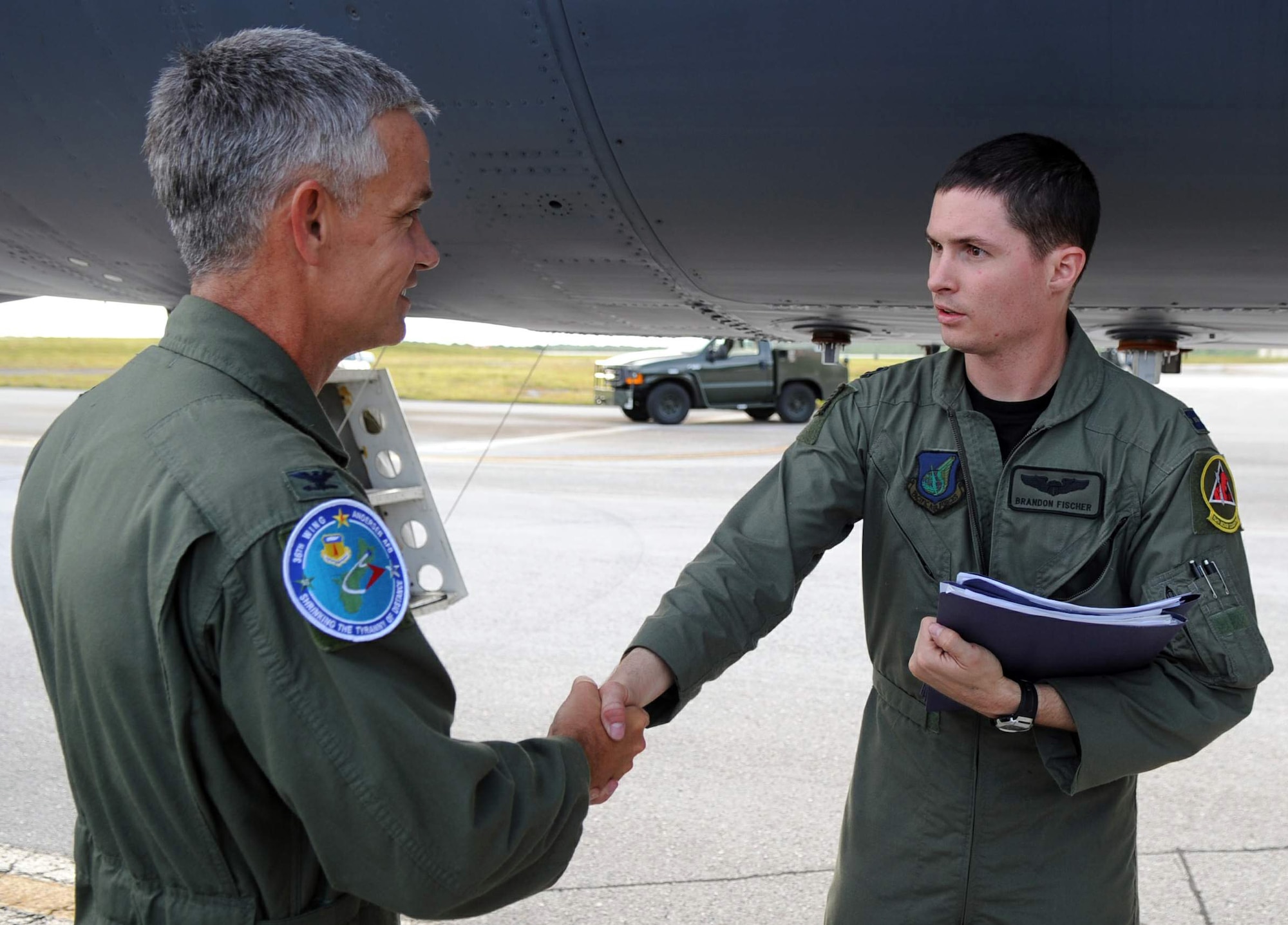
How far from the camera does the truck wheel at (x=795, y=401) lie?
1716cm

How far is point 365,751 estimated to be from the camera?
1.04m

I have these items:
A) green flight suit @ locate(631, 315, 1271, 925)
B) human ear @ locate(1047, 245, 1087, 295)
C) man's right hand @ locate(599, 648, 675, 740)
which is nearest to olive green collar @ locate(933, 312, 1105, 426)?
green flight suit @ locate(631, 315, 1271, 925)

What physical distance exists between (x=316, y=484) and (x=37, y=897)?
256 cm

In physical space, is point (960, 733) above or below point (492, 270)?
below

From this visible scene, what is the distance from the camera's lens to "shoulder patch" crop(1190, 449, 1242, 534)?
1.65 m

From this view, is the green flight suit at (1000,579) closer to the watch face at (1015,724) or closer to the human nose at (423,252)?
the watch face at (1015,724)

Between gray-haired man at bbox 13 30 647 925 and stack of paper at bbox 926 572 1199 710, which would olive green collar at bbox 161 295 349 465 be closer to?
gray-haired man at bbox 13 30 647 925

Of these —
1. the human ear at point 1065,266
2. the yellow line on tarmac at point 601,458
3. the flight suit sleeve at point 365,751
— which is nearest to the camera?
the flight suit sleeve at point 365,751

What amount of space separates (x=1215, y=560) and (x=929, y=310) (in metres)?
1.48

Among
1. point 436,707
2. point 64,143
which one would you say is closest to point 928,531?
point 436,707

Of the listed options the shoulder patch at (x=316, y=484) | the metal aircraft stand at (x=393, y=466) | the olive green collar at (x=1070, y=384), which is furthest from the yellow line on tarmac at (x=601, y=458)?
the shoulder patch at (x=316, y=484)

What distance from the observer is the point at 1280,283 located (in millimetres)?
2480

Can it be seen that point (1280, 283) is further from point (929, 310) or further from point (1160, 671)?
point (1160, 671)

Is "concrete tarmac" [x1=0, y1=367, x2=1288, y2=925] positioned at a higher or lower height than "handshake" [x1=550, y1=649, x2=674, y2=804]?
lower
